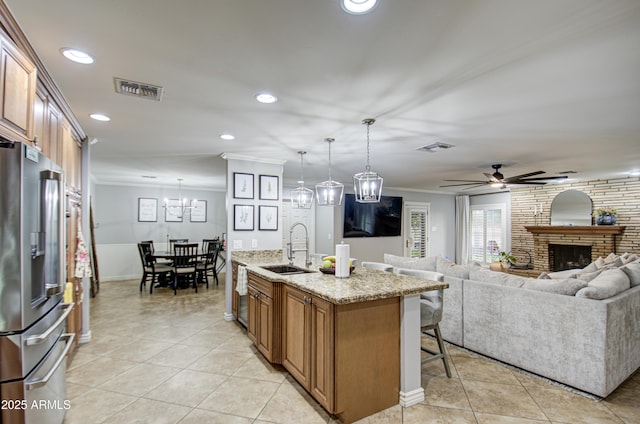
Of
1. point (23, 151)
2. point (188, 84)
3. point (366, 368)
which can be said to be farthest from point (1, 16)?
point (366, 368)

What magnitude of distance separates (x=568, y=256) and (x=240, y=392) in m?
7.93

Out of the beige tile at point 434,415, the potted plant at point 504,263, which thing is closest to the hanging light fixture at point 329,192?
the beige tile at point 434,415

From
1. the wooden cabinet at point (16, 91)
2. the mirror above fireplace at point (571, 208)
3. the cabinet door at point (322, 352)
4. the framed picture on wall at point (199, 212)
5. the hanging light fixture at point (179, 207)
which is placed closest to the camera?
the wooden cabinet at point (16, 91)

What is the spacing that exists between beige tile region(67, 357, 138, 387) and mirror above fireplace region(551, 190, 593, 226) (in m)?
8.70

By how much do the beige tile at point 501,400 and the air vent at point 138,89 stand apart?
3381mm

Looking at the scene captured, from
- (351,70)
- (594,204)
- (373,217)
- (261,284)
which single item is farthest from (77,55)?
(594,204)

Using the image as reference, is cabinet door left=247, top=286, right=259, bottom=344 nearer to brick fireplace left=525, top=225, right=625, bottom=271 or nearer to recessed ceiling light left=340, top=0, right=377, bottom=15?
recessed ceiling light left=340, top=0, right=377, bottom=15

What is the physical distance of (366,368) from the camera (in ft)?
7.25

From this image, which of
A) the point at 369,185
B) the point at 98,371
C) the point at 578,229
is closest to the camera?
the point at 98,371

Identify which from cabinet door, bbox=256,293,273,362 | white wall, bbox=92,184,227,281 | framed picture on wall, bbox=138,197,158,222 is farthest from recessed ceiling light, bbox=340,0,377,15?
framed picture on wall, bbox=138,197,158,222

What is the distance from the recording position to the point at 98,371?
2.91 meters

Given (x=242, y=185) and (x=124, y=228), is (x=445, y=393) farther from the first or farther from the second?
(x=124, y=228)

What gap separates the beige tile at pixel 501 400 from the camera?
2.28 metres

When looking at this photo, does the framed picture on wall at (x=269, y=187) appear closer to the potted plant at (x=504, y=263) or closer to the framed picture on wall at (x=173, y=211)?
the framed picture on wall at (x=173, y=211)
